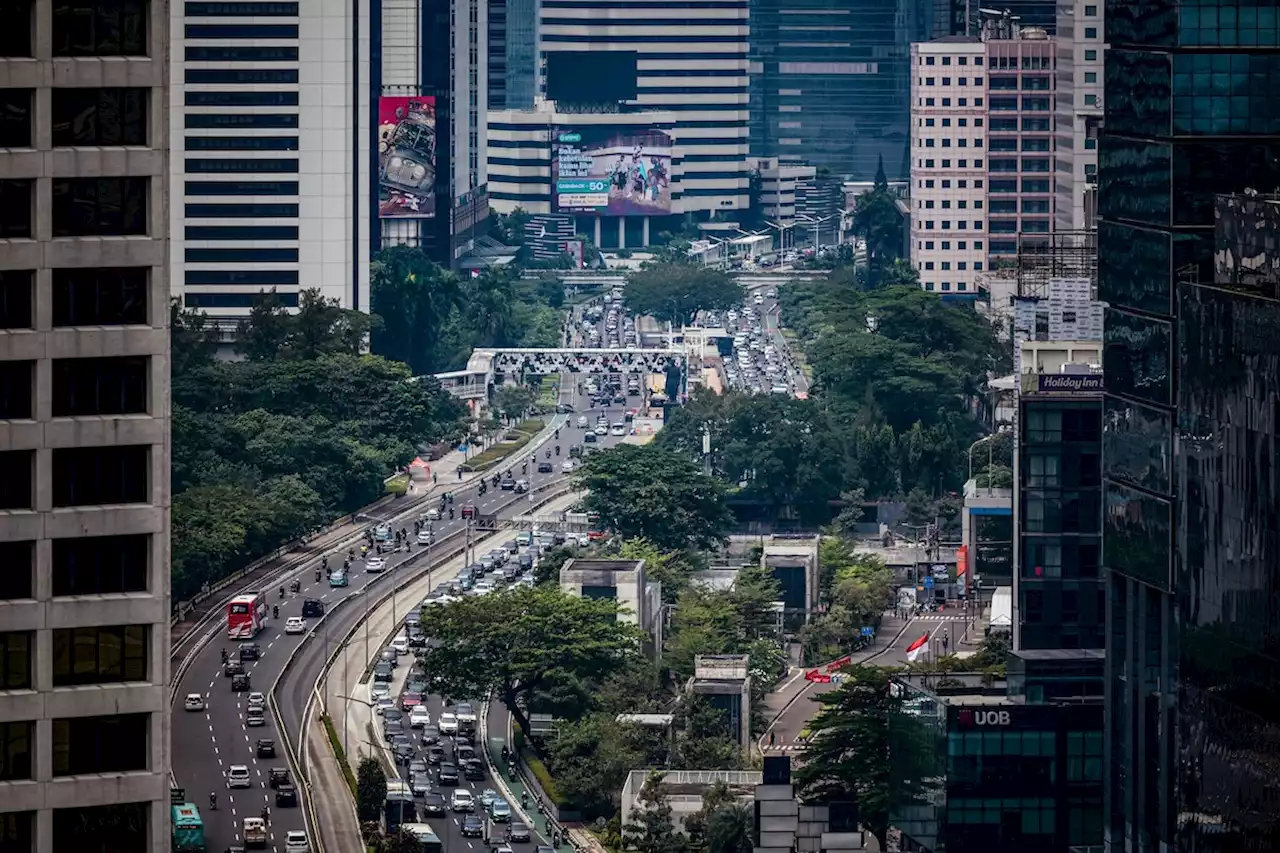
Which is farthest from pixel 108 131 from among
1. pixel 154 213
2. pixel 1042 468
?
pixel 1042 468

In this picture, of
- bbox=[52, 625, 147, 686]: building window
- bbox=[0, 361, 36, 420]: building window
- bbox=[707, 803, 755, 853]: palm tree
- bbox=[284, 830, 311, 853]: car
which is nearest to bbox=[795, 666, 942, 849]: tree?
bbox=[707, 803, 755, 853]: palm tree

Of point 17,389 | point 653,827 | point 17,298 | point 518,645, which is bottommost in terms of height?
point 653,827

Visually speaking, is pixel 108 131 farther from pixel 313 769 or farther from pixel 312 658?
pixel 312 658

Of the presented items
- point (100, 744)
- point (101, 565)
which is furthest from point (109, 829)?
point (101, 565)

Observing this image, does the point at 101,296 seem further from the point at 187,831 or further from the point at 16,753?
the point at 187,831

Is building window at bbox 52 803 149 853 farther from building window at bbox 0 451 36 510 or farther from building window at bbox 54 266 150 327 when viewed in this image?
building window at bbox 54 266 150 327
